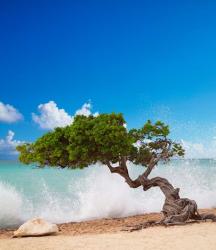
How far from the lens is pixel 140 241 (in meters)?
11.7

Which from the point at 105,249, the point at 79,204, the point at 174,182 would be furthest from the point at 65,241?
the point at 174,182

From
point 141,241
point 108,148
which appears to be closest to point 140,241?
point 141,241

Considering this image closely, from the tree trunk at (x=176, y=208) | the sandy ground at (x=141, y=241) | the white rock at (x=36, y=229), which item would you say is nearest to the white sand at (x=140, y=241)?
the sandy ground at (x=141, y=241)

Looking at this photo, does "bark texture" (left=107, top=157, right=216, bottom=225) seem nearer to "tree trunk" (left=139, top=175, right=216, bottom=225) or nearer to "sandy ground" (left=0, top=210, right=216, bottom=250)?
"tree trunk" (left=139, top=175, right=216, bottom=225)

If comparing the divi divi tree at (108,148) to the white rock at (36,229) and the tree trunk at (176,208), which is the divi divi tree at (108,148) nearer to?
the tree trunk at (176,208)

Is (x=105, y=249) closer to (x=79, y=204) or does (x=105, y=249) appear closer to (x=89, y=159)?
(x=89, y=159)

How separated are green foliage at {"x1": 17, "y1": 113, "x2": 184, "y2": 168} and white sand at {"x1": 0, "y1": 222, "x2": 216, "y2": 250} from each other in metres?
2.70

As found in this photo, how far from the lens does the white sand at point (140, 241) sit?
11023mm

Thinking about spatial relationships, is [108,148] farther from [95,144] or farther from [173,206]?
[173,206]

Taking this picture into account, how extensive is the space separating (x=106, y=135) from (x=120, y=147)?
0.65 meters

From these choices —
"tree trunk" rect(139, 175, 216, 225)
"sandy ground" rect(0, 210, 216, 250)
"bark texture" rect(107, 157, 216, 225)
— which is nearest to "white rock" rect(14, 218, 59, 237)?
"sandy ground" rect(0, 210, 216, 250)

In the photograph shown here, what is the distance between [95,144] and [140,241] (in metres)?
3.96

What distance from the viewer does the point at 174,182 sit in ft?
115

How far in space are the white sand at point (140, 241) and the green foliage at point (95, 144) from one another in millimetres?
2695
